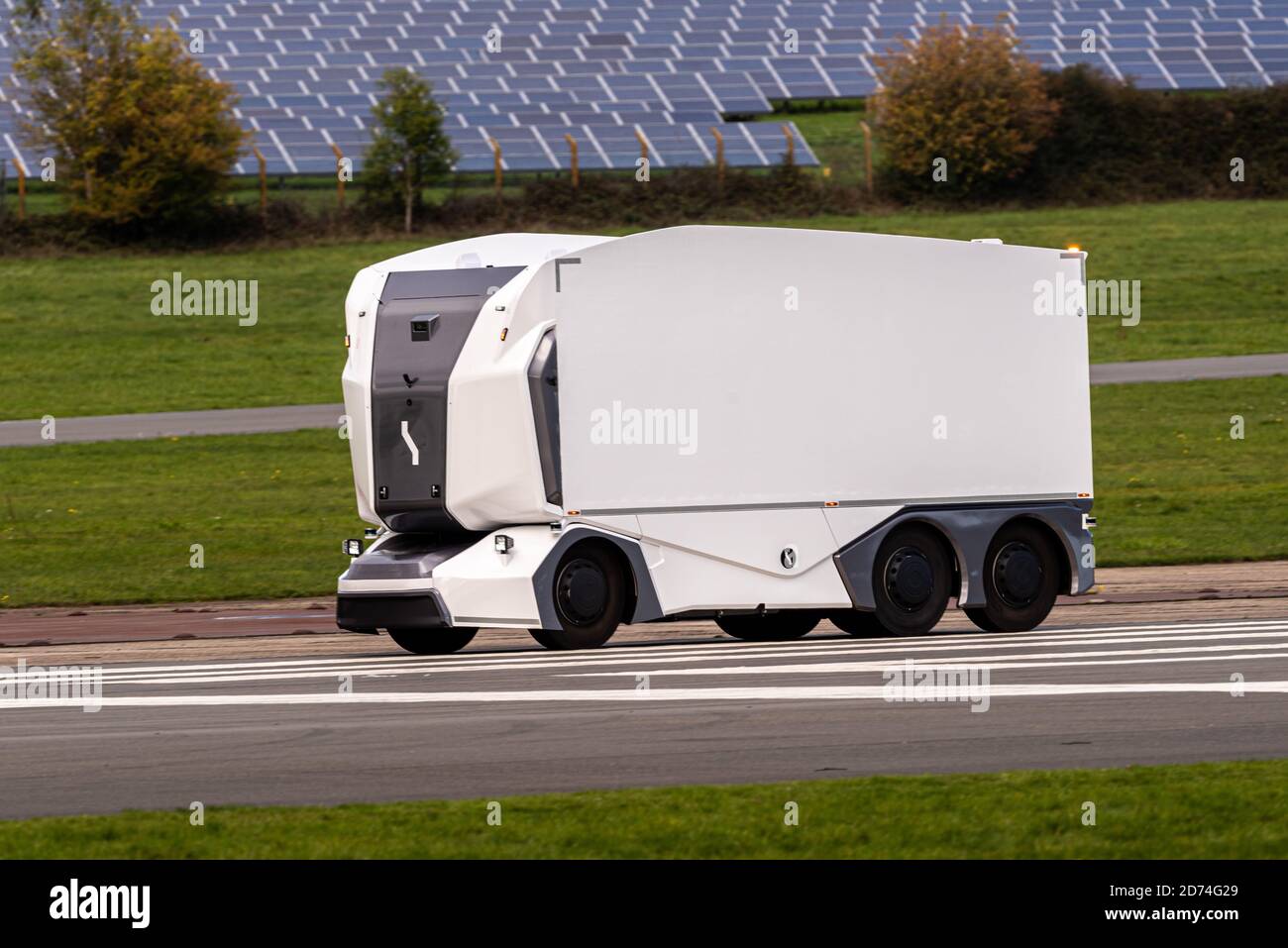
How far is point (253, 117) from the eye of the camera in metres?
55.4

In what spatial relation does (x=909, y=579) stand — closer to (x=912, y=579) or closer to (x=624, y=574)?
(x=912, y=579)

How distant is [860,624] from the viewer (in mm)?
18562

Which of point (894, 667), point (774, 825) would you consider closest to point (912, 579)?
point (894, 667)

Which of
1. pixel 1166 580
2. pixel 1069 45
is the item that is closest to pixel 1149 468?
pixel 1166 580

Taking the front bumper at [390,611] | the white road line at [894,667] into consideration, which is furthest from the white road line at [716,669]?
the front bumper at [390,611]

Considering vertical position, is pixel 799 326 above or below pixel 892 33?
below

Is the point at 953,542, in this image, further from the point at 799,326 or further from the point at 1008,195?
the point at 1008,195

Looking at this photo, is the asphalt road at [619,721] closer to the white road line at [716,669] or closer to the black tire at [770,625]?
the white road line at [716,669]

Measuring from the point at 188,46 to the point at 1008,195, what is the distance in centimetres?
2234

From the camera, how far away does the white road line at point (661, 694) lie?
41.7 feet

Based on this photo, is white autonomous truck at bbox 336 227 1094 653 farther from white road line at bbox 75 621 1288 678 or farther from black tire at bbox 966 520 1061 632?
white road line at bbox 75 621 1288 678
